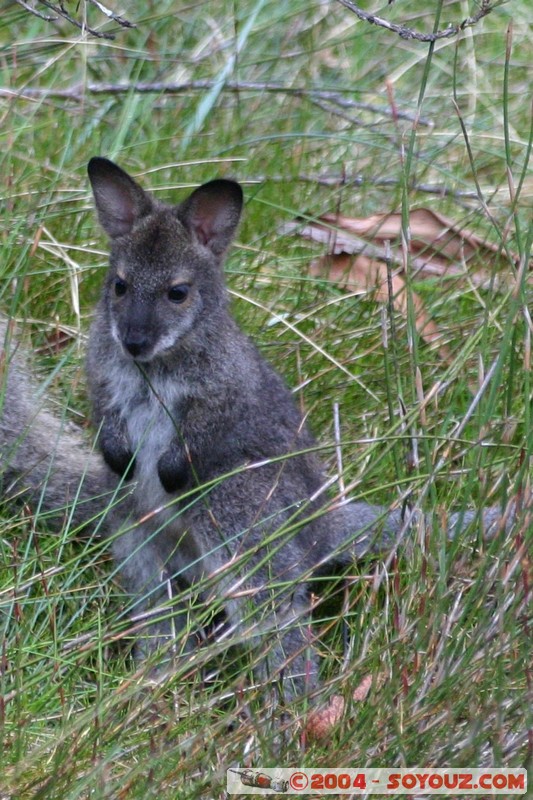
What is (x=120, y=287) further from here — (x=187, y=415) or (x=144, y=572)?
(x=144, y=572)

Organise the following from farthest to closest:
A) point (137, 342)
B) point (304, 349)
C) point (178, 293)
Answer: point (304, 349) → point (178, 293) → point (137, 342)

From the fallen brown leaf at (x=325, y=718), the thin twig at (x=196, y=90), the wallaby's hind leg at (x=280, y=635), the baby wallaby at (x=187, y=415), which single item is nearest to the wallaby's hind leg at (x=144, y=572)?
the baby wallaby at (x=187, y=415)

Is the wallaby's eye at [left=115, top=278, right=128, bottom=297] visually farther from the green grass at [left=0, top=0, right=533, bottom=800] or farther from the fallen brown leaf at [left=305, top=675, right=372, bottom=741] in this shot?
the fallen brown leaf at [left=305, top=675, right=372, bottom=741]

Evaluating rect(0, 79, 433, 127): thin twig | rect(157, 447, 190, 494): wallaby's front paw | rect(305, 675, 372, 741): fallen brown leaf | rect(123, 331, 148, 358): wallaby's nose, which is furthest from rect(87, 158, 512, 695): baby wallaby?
rect(0, 79, 433, 127): thin twig

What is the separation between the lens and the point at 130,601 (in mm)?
3980

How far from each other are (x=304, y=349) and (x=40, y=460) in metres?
1.25

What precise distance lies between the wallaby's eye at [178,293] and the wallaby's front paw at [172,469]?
0.52 m

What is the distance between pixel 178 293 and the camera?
14.1ft

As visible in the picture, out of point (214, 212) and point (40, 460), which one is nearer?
point (214, 212)

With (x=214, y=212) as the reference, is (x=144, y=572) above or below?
below

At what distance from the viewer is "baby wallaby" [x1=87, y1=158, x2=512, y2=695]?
14.0 ft

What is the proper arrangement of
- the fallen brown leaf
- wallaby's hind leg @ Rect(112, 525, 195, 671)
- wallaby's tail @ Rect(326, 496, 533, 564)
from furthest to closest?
wallaby's hind leg @ Rect(112, 525, 195, 671) → wallaby's tail @ Rect(326, 496, 533, 564) → the fallen brown leaf

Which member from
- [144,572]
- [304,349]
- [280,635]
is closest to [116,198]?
[304,349]

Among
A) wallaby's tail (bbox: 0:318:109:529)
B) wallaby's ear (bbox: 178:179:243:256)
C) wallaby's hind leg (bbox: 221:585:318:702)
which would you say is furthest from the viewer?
wallaby's tail (bbox: 0:318:109:529)
